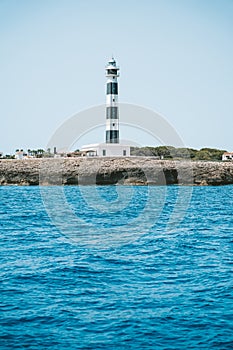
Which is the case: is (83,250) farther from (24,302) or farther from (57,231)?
(24,302)

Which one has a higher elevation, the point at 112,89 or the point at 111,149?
the point at 112,89

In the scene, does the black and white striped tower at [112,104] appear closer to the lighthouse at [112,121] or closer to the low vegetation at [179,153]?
the lighthouse at [112,121]

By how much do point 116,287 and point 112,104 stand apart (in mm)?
52305

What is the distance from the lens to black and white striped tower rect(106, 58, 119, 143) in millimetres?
62750

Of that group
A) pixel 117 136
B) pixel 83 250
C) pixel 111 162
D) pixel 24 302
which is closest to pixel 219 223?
pixel 83 250

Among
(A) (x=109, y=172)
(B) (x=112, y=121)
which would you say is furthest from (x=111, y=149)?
(A) (x=109, y=172)

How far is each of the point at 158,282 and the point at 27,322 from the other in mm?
3615

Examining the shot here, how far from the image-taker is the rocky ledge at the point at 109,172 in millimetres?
56750

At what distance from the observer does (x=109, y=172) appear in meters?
56.8

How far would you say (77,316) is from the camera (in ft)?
32.6

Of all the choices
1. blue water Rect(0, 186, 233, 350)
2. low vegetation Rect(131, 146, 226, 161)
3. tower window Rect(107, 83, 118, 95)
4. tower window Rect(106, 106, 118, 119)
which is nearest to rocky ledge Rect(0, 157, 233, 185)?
tower window Rect(106, 106, 118, 119)

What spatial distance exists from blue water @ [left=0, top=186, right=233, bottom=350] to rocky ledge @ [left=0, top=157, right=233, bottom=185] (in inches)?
1360

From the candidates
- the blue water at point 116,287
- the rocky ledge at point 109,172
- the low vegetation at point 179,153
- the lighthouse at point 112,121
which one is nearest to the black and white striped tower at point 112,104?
the lighthouse at point 112,121

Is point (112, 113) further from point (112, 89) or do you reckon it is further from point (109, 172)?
point (109, 172)
